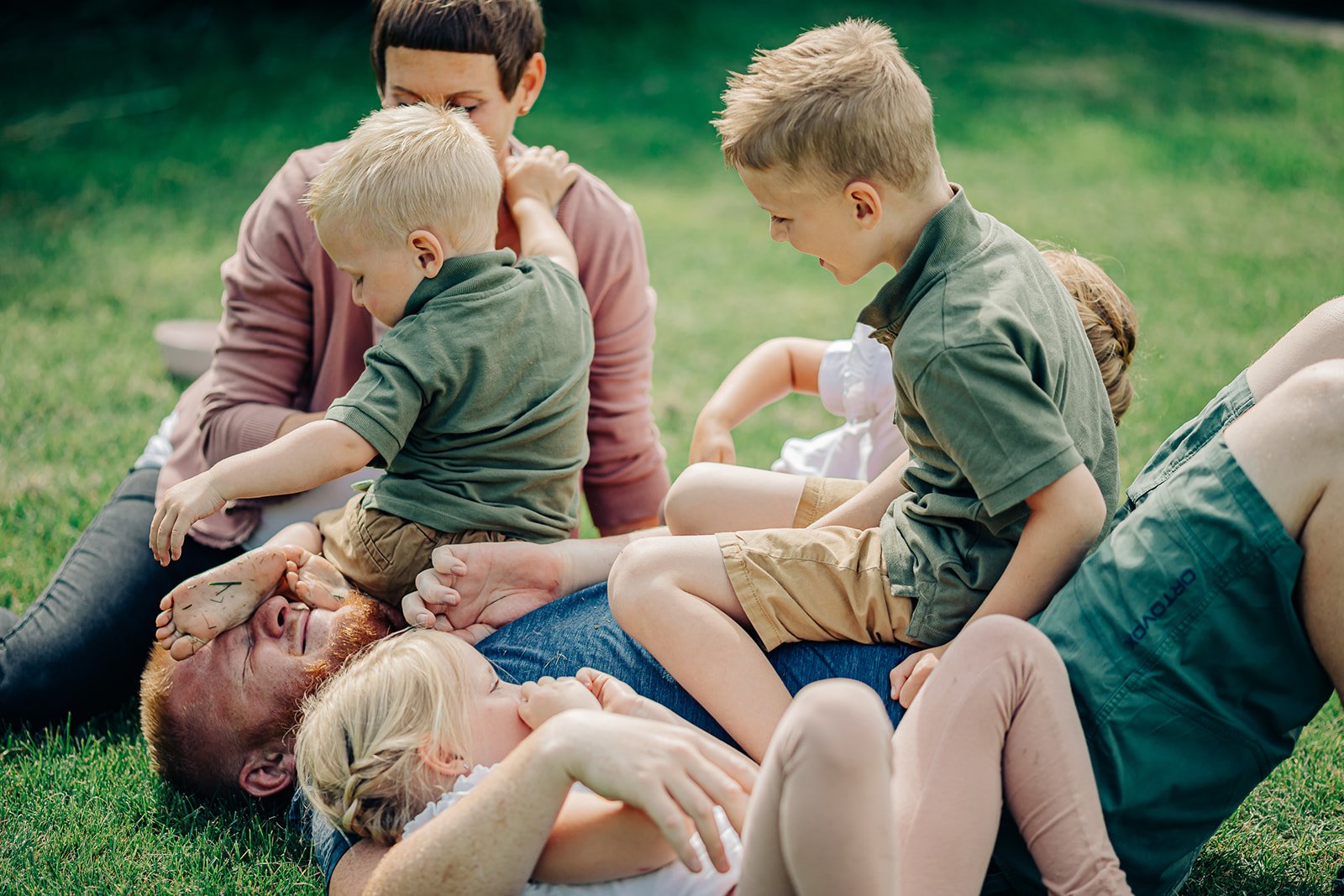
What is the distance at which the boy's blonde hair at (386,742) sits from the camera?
2154mm

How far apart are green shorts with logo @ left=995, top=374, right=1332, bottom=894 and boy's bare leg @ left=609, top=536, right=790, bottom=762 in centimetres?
50

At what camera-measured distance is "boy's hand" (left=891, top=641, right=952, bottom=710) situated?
222 cm

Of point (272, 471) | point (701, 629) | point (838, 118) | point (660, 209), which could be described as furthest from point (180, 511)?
point (660, 209)

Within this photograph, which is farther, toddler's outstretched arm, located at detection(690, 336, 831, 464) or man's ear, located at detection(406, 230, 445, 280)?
toddler's outstretched arm, located at detection(690, 336, 831, 464)

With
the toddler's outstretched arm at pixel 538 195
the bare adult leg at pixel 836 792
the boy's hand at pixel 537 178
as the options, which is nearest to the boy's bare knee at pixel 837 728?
the bare adult leg at pixel 836 792

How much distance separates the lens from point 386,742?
216 cm

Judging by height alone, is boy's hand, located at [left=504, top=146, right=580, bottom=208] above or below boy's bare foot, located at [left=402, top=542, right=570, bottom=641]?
above

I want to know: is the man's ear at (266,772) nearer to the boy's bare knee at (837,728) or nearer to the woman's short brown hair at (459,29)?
the boy's bare knee at (837,728)

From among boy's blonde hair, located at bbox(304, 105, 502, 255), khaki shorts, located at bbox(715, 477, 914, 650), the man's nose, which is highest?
boy's blonde hair, located at bbox(304, 105, 502, 255)

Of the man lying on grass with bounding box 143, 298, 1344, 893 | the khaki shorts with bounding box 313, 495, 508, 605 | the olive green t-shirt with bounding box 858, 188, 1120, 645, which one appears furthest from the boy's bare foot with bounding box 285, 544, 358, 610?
the olive green t-shirt with bounding box 858, 188, 1120, 645

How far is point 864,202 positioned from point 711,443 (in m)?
1.11

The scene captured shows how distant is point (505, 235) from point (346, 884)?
1.77 meters

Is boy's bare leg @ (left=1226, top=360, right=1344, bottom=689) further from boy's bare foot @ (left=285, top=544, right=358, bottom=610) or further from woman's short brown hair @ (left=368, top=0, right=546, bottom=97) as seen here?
woman's short brown hair @ (left=368, top=0, right=546, bottom=97)

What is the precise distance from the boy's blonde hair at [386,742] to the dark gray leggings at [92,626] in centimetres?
109
